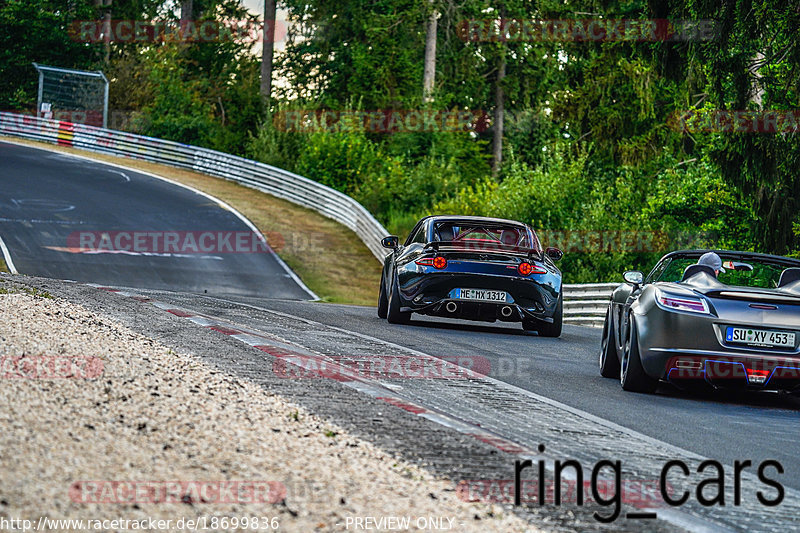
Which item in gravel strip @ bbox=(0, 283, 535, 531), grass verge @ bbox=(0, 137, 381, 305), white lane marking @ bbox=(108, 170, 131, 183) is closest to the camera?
gravel strip @ bbox=(0, 283, 535, 531)

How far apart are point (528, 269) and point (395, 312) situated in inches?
70.0

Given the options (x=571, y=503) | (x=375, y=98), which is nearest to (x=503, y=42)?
(x=375, y=98)

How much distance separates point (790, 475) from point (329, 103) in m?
54.4

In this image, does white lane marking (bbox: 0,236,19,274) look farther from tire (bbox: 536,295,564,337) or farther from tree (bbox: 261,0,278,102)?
tree (bbox: 261,0,278,102)

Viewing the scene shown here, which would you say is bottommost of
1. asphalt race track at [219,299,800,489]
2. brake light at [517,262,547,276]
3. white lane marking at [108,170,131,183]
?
asphalt race track at [219,299,800,489]

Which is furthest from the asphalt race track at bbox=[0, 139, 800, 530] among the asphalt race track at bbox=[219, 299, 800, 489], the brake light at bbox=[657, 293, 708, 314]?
the brake light at bbox=[657, 293, 708, 314]

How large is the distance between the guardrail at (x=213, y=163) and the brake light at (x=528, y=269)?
59.9 feet

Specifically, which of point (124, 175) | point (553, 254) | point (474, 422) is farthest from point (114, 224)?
point (474, 422)

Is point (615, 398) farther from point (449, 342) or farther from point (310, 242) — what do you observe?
point (310, 242)

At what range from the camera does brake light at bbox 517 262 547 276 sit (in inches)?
543

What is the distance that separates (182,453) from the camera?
5.50 m

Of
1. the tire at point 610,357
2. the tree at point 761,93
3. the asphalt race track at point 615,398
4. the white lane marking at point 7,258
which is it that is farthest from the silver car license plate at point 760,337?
the white lane marking at point 7,258

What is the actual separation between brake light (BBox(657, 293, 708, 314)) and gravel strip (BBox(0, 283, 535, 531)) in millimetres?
3393

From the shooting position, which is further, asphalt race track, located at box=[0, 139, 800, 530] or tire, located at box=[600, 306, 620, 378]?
tire, located at box=[600, 306, 620, 378]
